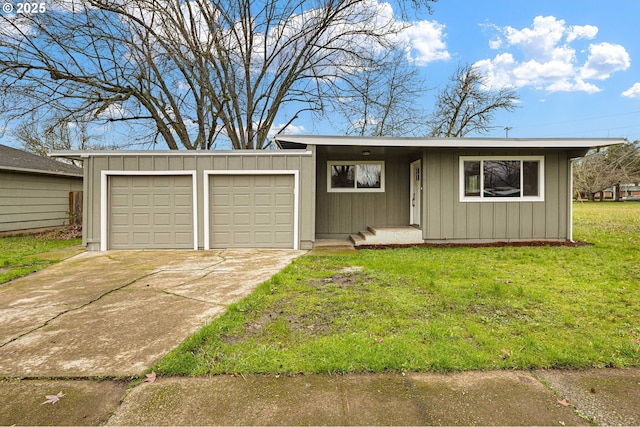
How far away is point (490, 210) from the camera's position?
317 inches

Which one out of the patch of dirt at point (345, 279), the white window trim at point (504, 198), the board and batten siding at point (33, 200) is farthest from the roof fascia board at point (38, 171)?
the white window trim at point (504, 198)

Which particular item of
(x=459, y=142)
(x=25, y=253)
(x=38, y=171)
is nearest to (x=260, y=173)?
(x=459, y=142)

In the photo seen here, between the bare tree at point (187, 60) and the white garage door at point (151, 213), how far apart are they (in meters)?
5.88

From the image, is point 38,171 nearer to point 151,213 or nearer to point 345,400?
point 151,213

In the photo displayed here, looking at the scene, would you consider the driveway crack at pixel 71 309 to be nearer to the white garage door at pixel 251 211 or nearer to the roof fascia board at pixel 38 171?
the white garage door at pixel 251 211

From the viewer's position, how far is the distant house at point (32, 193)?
9.90 m

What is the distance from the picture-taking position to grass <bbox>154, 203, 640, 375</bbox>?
2.27 m

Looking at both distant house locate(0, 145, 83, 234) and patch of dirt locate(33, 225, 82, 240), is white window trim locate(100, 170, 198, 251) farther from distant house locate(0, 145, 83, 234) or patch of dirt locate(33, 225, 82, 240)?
distant house locate(0, 145, 83, 234)

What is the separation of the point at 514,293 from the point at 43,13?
1465cm

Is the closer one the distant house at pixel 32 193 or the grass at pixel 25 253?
the grass at pixel 25 253

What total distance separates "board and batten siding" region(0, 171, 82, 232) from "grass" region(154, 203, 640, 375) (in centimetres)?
1037

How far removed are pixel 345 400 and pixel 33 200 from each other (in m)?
13.3

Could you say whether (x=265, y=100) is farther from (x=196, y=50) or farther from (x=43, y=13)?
(x=43, y=13)

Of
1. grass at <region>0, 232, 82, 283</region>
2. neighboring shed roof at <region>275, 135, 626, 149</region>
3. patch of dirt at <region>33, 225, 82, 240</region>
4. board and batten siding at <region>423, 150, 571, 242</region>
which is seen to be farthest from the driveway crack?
patch of dirt at <region>33, 225, 82, 240</region>
